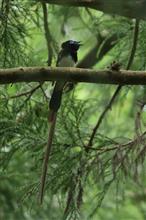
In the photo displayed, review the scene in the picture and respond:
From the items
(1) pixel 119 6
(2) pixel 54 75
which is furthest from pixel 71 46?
(2) pixel 54 75

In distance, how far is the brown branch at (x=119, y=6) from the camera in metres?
2.17

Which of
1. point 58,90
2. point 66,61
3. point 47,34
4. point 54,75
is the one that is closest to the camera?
point 54,75

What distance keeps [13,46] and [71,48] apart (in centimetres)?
21

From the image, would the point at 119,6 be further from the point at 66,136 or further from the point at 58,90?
the point at 66,136

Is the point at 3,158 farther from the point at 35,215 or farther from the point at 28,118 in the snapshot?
the point at 35,215

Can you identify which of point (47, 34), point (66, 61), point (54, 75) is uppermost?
point (47, 34)

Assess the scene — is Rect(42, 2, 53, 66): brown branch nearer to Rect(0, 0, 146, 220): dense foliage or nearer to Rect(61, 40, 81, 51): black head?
Rect(0, 0, 146, 220): dense foliage

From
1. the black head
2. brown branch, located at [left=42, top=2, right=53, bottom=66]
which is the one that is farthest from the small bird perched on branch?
brown branch, located at [left=42, top=2, right=53, bottom=66]

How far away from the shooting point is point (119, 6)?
212 centimetres

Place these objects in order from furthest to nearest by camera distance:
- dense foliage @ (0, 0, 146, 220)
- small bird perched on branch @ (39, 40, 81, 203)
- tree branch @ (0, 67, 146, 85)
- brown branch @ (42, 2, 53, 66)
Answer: brown branch @ (42, 2, 53, 66) < dense foliage @ (0, 0, 146, 220) < small bird perched on branch @ (39, 40, 81, 203) < tree branch @ (0, 67, 146, 85)

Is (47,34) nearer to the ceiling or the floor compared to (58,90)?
nearer to the ceiling

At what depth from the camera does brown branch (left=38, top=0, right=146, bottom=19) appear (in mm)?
2172

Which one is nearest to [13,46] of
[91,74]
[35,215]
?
[91,74]

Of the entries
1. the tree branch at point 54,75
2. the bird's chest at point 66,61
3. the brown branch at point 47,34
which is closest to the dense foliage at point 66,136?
the brown branch at point 47,34
